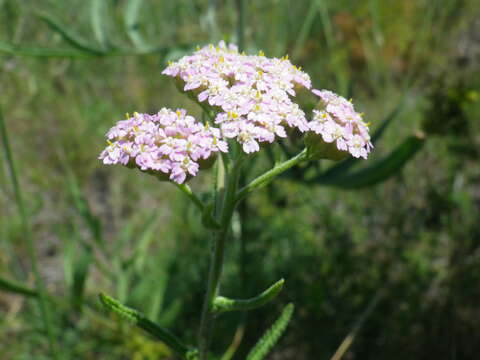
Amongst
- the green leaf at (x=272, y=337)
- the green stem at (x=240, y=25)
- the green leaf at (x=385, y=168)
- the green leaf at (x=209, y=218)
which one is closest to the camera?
the green leaf at (x=209, y=218)

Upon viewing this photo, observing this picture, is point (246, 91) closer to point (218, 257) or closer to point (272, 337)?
point (218, 257)

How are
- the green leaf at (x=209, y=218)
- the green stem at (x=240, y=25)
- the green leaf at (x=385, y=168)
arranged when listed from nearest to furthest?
the green leaf at (x=209, y=218), the green leaf at (x=385, y=168), the green stem at (x=240, y=25)

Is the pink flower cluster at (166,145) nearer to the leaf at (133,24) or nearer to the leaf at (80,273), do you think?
the leaf at (80,273)

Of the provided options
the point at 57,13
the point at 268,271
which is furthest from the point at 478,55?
the point at 57,13

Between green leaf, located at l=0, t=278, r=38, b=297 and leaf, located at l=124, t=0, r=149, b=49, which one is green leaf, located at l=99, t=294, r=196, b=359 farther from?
leaf, located at l=124, t=0, r=149, b=49

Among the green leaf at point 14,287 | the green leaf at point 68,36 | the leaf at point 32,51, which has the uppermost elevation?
the green leaf at point 68,36

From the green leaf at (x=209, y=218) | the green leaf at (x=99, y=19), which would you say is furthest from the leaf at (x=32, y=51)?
the green leaf at (x=209, y=218)

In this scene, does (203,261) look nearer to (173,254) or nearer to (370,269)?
(173,254)

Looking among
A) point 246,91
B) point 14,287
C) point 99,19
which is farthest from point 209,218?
point 99,19
